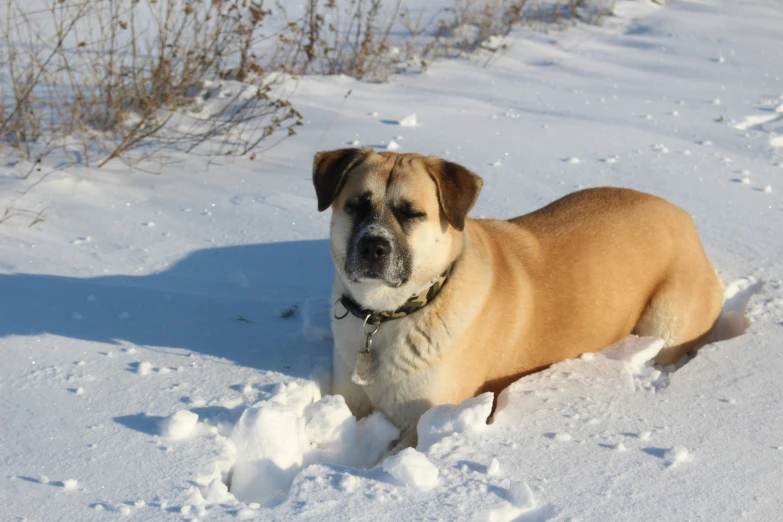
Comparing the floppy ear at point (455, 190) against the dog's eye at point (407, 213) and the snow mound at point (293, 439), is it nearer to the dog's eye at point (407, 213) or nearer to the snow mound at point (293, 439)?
the dog's eye at point (407, 213)

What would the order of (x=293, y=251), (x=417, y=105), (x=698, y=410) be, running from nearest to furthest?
1. (x=698, y=410)
2. (x=293, y=251)
3. (x=417, y=105)

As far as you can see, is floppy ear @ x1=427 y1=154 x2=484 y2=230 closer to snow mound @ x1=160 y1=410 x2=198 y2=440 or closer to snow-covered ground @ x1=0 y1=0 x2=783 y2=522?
snow-covered ground @ x1=0 y1=0 x2=783 y2=522

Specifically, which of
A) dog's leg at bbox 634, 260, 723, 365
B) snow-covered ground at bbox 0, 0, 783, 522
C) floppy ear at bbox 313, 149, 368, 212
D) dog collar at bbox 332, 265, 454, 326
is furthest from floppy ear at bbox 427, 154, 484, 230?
dog's leg at bbox 634, 260, 723, 365

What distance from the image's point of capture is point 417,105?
7605 mm

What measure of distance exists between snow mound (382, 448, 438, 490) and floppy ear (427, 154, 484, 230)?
3.66 feet

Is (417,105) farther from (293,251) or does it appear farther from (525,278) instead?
(525,278)

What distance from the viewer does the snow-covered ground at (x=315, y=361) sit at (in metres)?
2.89

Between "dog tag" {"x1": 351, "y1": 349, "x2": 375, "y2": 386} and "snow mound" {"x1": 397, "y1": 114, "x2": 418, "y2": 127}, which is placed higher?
"snow mound" {"x1": 397, "y1": 114, "x2": 418, "y2": 127}

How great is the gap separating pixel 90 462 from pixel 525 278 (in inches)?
86.0

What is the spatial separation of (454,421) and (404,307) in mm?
587

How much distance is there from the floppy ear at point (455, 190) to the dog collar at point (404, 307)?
0.27 meters

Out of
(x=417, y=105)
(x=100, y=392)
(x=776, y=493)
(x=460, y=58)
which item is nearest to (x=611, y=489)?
(x=776, y=493)

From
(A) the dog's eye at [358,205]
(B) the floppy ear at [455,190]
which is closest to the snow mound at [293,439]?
(A) the dog's eye at [358,205]

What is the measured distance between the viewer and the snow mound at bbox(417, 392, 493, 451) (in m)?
3.31
